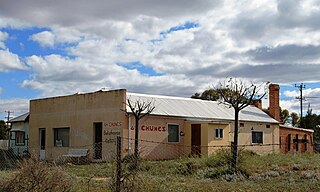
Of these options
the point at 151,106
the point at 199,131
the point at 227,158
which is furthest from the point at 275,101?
the point at 227,158

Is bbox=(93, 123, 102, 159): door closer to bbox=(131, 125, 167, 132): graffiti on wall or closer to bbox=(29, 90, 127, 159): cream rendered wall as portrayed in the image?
bbox=(29, 90, 127, 159): cream rendered wall

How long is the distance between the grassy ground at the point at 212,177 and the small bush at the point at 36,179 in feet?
5.01

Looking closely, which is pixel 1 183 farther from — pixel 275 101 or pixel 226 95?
pixel 275 101

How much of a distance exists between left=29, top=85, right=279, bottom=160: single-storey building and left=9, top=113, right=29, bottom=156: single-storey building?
4290mm

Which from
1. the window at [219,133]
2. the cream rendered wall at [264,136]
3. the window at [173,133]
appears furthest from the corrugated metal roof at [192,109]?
the window at [219,133]

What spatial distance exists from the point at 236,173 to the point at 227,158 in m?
1.27

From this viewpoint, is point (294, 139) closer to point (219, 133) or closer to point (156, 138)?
point (219, 133)

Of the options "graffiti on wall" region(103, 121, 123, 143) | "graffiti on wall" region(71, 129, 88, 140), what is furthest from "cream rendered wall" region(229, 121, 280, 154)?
"graffiti on wall" region(71, 129, 88, 140)

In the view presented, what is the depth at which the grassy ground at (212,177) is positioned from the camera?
1327 cm

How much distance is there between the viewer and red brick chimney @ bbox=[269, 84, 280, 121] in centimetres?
3969

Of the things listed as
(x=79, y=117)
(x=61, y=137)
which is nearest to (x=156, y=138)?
(x=79, y=117)

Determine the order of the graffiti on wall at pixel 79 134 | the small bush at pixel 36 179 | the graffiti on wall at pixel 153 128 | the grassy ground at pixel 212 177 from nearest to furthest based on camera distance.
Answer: the small bush at pixel 36 179 < the grassy ground at pixel 212 177 < the graffiti on wall at pixel 153 128 < the graffiti on wall at pixel 79 134

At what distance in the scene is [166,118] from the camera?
99.2ft

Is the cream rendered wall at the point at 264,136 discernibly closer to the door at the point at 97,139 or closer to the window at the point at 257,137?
the window at the point at 257,137
